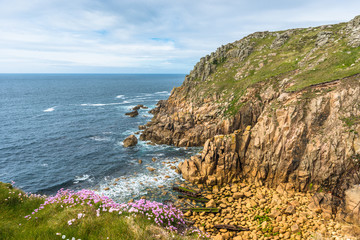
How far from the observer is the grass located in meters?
9.05

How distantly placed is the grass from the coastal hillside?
23779mm

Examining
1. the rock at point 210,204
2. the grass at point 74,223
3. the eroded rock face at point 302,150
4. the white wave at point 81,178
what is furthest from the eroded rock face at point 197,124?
the grass at point 74,223

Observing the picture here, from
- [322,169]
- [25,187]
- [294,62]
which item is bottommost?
[25,187]

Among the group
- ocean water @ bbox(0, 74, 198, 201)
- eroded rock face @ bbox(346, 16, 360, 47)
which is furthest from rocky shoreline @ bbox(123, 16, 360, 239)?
ocean water @ bbox(0, 74, 198, 201)

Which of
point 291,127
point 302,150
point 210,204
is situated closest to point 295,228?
point 210,204

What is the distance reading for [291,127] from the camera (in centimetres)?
3091

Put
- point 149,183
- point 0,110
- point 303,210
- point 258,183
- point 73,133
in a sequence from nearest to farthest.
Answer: point 303,210
point 258,183
point 149,183
point 73,133
point 0,110

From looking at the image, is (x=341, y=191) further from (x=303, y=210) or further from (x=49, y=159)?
(x=49, y=159)

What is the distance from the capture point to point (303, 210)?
24281mm

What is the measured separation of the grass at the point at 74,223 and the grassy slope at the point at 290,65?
122ft

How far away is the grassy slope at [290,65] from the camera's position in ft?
119

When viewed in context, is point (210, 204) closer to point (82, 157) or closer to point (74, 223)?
point (74, 223)

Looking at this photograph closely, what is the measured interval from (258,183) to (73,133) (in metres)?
57.2

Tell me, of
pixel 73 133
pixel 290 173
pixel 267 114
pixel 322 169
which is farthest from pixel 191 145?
pixel 73 133
